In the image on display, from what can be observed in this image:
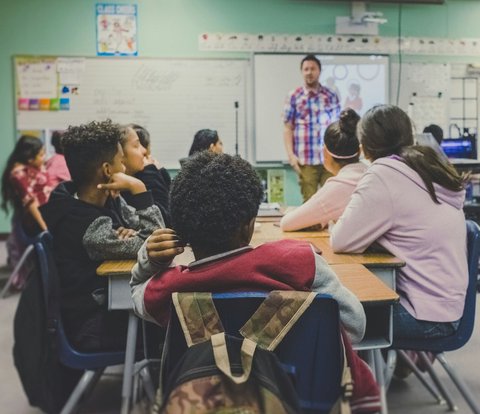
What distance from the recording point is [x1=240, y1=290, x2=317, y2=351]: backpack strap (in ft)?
3.42

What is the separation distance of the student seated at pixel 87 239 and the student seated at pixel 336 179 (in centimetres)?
72

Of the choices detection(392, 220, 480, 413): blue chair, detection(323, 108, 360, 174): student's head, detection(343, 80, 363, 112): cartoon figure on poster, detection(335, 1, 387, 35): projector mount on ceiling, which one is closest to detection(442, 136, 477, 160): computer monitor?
detection(343, 80, 363, 112): cartoon figure on poster

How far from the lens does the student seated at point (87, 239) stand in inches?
75.7

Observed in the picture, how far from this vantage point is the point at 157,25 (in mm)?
5816

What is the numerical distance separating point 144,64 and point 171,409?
5.15 m

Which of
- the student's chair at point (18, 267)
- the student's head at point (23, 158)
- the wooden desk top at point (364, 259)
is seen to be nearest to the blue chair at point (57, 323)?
the wooden desk top at point (364, 259)

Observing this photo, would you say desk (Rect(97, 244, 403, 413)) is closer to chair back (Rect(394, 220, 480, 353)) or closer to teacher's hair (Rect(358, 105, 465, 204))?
chair back (Rect(394, 220, 480, 353))

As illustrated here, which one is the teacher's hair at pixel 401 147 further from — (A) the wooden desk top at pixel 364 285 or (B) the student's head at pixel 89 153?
(B) the student's head at pixel 89 153

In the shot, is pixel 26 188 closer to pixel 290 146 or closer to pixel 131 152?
pixel 131 152

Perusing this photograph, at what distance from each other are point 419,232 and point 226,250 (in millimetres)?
949

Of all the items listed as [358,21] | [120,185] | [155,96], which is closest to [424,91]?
[358,21]

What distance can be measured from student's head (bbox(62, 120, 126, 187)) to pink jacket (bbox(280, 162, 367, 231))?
0.81m

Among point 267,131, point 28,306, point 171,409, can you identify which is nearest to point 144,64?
point 267,131

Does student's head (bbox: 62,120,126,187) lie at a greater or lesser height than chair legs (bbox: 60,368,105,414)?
greater
